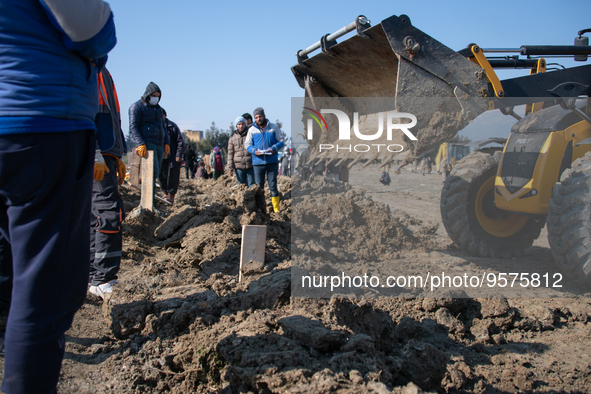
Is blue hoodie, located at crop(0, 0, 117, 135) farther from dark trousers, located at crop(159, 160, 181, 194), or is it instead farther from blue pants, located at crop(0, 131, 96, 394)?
dark trousers, located at crop(159, 160, 181, 194)

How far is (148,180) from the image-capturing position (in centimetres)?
606

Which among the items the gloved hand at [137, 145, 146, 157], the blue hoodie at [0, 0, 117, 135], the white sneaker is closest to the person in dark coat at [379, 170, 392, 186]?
the gloved hand at [137, 145, 146, 157]

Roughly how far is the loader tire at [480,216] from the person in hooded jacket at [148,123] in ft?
13.7

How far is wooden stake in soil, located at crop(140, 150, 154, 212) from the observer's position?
603cm

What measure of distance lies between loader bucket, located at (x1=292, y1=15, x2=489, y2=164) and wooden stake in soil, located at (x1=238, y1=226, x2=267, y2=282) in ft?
5.09

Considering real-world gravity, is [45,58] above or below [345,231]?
above

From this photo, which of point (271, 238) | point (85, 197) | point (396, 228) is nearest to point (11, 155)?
point (85, 197)

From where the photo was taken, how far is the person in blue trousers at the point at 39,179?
1.34 meters

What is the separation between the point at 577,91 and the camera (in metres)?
3.77

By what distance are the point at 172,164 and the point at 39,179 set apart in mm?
6175

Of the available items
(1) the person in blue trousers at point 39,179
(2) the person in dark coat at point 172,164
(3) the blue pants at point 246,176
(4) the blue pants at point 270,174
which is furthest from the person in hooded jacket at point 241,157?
(1) the person in blue trousers at point 39,179

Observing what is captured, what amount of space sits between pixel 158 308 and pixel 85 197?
1258 mm

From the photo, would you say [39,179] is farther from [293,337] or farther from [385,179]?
[385,179]

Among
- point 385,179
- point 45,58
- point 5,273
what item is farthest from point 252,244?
point 385,179
